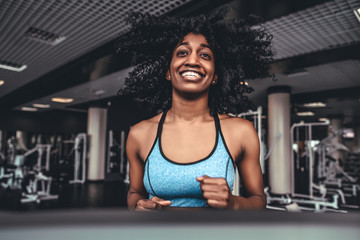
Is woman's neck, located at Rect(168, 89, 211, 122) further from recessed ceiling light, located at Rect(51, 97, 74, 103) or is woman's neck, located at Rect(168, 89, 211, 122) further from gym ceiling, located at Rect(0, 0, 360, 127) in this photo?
recessed ceiling light, located at Rect(51, 97, 74, 103)

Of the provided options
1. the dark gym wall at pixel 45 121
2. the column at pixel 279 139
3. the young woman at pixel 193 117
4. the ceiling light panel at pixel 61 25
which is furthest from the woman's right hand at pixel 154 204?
the dark gym wall at pixel 45 121

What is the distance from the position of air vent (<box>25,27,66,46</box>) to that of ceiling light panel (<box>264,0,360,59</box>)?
2634 millimetres

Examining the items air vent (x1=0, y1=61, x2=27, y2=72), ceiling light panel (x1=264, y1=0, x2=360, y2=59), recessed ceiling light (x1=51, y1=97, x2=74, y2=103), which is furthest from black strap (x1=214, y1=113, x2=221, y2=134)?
recessed ceiling light (x1=51, y1=97, x2=74, y2=103)

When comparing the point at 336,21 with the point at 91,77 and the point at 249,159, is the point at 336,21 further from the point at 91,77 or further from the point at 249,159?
the point at 91,77

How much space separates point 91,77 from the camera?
18.1 ft

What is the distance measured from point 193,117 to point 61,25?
302 centimetres

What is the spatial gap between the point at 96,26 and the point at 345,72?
4.28m

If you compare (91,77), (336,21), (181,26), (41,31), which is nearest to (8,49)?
(41,31)

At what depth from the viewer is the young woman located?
0.86 meters

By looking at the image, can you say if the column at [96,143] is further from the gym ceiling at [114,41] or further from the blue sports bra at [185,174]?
the blue sports bra at [185,174]

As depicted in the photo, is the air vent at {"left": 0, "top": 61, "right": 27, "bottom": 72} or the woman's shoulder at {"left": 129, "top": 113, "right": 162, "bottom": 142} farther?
the air vent at {"left": 0, "top": 61, "right": 27, "bottom": 72}

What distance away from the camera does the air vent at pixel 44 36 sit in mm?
3672

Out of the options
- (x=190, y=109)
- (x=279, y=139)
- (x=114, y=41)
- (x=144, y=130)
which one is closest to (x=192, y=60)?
(x=190, y=109)

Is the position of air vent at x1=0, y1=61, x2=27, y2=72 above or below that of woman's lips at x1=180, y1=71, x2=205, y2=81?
above
